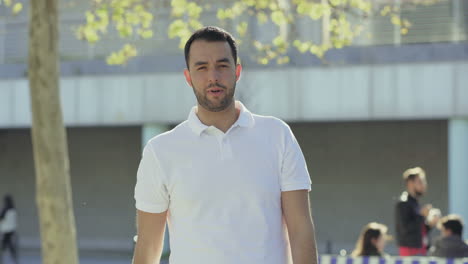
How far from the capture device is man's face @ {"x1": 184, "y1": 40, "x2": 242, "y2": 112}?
139 inches

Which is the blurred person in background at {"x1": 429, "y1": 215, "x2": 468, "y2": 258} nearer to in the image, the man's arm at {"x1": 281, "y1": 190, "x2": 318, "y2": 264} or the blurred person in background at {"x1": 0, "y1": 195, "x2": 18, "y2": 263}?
the man's arm at {"x1": 281, "y1": 190, "x2": 318, "y2": 264}

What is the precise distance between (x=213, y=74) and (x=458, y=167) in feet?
61.7

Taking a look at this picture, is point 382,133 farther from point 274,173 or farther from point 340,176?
point 274,173

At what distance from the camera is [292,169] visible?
3572mm

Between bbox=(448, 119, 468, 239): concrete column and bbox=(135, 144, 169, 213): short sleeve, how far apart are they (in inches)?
716

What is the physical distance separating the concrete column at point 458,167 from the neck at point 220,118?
18.2m

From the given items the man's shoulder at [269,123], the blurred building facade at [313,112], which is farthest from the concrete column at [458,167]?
the man's shoulder at [269,123]

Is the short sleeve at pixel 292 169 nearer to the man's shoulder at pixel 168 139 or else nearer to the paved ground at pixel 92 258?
the man's shoulder at pixel 168 139

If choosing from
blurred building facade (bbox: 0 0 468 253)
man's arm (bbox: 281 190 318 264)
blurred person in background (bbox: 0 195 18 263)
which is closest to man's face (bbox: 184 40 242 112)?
man's arm (bbox: 281 190 318 264)

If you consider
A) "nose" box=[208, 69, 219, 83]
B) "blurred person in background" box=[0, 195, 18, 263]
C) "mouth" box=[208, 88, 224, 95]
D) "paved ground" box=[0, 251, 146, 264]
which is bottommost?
"paved ground" box=[0, 251, 146, 264]

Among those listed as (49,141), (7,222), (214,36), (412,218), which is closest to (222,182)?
(214,36)

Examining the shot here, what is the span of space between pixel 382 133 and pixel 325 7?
46.2ft

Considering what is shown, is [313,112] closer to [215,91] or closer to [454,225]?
[454,225]

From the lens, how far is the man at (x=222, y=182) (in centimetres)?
349
